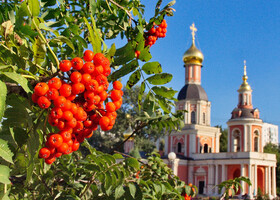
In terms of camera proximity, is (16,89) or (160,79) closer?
(16,89)

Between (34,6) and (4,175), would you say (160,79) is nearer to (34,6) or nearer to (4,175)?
(34,6)

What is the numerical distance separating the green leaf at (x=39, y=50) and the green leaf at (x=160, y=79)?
0.54 meters

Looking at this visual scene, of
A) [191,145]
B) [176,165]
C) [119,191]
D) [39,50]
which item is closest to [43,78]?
[39,50]

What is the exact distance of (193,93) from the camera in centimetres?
3225

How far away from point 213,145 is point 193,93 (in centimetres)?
546

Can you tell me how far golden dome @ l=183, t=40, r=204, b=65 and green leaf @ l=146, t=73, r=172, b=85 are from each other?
32.3m

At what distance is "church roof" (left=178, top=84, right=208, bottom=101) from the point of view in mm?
31953

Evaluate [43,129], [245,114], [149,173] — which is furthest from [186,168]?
[43,129]

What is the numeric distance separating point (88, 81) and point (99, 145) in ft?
111

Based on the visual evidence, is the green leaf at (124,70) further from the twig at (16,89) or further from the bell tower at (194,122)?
the bell tower at (194,122)

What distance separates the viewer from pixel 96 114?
139 cm

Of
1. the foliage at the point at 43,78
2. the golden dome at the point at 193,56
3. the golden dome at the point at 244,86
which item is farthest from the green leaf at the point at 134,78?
the golden dome at the point at 193,56

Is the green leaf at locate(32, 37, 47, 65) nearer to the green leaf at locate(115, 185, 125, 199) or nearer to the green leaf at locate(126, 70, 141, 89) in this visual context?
the green leaf at locate(126, 70, 141, 89)

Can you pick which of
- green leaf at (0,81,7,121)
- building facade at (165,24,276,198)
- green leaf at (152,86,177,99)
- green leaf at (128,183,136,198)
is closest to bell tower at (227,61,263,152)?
building facade at (165,24,276,198)
